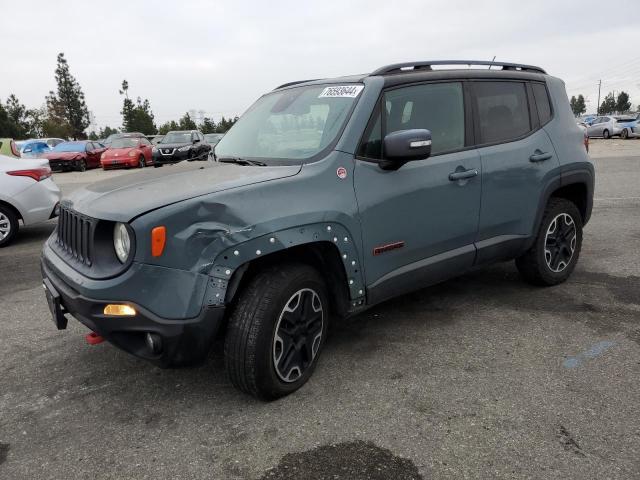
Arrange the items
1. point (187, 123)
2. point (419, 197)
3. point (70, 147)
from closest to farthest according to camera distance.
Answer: point (419, 197), point (70, 147), point (187, 123)

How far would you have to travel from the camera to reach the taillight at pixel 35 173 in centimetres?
739

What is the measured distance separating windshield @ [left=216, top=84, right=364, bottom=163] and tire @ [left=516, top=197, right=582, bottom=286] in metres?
2.09

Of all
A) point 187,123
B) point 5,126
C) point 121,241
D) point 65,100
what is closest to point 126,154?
point 121,241

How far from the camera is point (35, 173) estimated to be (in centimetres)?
751

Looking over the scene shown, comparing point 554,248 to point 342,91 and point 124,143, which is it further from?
point 124,143

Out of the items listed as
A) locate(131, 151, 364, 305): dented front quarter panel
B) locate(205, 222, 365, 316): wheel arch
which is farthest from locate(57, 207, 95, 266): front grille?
locate(205, 222, 365, 316): wheel arch

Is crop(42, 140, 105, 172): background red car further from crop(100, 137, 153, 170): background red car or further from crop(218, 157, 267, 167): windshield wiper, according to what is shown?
crop(218, 157, 267, 167): windshield wiper

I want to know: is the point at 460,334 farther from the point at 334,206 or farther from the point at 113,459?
the point at 113,459

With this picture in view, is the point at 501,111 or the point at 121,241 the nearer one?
the point at 121,241

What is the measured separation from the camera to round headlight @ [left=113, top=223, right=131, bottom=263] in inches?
102

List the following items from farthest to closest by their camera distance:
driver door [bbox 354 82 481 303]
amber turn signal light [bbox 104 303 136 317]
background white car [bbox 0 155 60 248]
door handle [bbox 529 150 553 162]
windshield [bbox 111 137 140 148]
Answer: windshield [bbox 111 137 140 148], background white car [bbox 0 155 60 248], door handle [bbox 529 150 553 162], driver door [bbox 354 82 481 303], amber turn signal light [bbox 104 303 136 317]

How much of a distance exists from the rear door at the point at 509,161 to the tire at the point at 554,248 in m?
0.26

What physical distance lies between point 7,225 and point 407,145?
21.5 feet

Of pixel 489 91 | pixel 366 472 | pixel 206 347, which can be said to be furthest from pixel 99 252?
pixel 489 91
